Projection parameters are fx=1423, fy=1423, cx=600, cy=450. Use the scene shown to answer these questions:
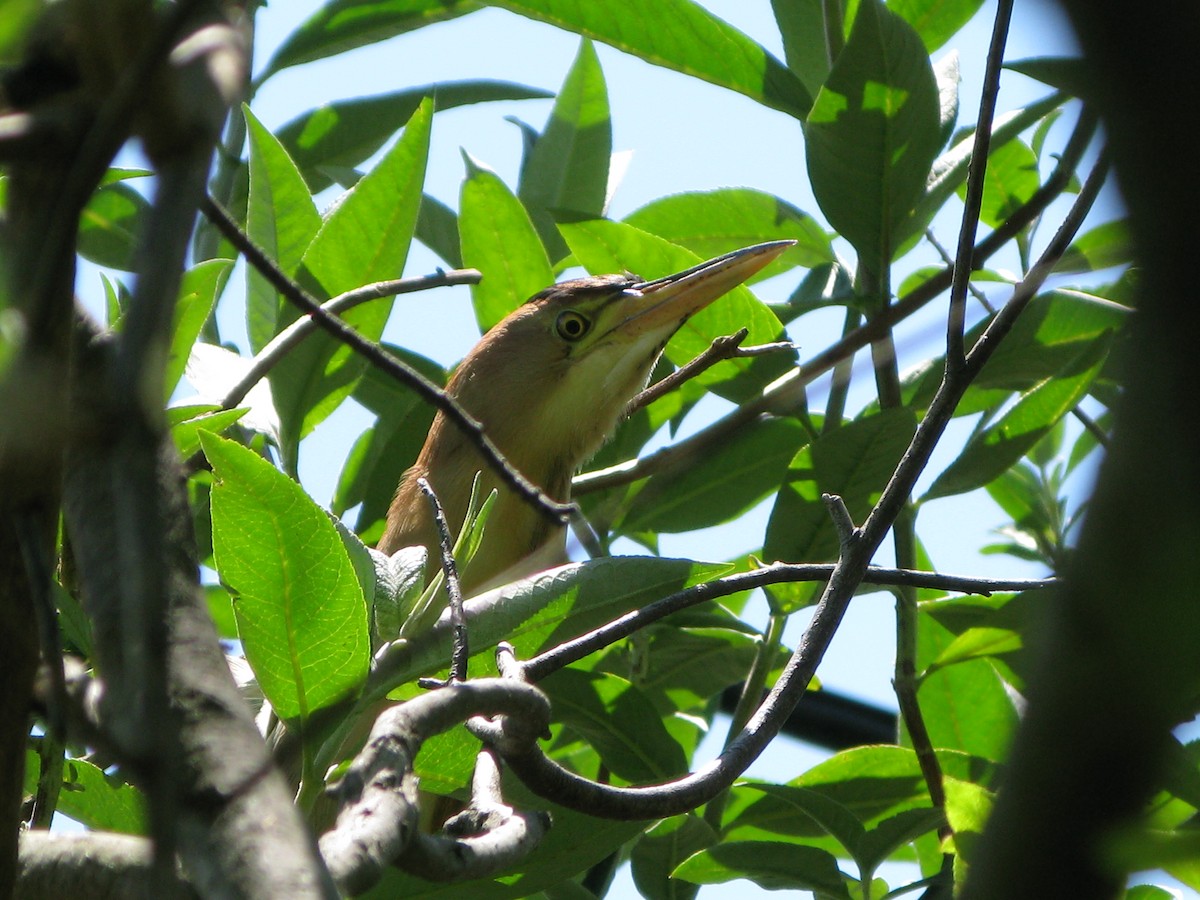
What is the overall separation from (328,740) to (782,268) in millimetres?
1635

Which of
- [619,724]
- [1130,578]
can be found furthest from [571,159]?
[1130,578]

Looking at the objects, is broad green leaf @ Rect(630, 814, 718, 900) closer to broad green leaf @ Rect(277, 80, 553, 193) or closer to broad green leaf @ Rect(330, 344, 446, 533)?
broad green leaf @ Rect(330, 344, 446, 533)

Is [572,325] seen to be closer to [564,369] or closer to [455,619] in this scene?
[564,369]

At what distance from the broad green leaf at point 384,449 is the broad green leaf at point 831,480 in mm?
808

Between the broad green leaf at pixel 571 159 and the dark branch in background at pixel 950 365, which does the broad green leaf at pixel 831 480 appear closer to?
the dark branch in background at pixel 950 365

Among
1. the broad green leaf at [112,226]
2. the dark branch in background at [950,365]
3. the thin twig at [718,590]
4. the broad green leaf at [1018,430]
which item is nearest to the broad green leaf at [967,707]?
the dark branch in background at [950,365]

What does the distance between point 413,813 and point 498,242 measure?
6.20ft

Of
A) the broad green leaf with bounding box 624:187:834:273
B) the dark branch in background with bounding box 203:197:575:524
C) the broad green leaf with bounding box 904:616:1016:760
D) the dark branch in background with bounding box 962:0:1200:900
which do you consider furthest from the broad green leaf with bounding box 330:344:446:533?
the dark branch in background with bounding box 962:0:1200:900

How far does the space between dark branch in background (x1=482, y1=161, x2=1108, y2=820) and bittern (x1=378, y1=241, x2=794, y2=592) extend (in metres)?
1.66

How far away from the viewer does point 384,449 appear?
8.98 ft

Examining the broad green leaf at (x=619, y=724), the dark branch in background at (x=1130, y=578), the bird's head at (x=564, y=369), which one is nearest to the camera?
the dark branch in background at (x=1130, y=578)

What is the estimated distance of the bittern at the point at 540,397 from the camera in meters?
3.20

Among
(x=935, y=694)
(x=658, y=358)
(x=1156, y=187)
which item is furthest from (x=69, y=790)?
(x=658, y=358)

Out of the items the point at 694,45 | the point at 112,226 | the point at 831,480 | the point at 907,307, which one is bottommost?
the point at 831,480
